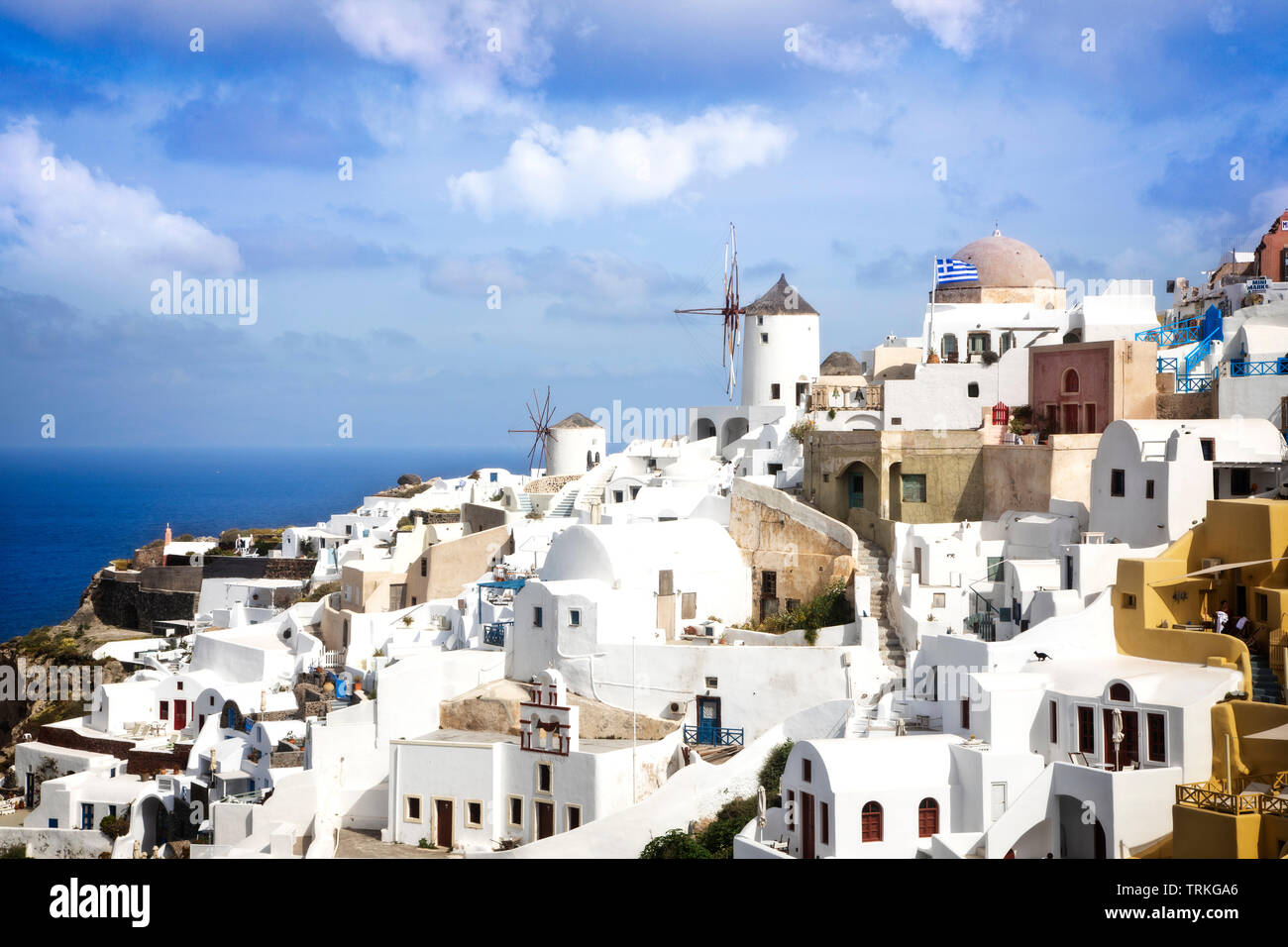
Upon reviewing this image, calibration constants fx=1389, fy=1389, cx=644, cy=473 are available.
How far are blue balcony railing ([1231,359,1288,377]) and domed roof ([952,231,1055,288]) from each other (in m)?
11.6

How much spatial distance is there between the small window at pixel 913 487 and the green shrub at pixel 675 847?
10551mm

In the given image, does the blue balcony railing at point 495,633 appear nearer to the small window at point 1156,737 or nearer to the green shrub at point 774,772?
the green shrub at point 774,772

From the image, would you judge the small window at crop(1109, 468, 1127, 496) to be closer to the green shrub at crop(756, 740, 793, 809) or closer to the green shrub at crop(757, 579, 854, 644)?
the green shrub at crop(757, 579, 854, 644)

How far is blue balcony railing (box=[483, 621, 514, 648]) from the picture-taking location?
94.4ft

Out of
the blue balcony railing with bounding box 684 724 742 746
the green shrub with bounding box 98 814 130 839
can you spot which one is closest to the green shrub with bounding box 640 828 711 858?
the blue balcony railing with bounding box 684 724 742 746

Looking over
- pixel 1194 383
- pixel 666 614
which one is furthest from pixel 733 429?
pixel 1194 383

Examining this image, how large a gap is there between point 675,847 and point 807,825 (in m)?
2.60

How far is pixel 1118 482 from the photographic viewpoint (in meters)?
25.3

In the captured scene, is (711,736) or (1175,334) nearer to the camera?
(711,736)

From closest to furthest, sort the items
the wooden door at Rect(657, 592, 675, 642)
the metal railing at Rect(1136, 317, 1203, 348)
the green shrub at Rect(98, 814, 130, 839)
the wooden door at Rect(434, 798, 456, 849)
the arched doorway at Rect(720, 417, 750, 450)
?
the wooden door at Rect(434, 798, 456, 849) → the green shrub at Rect(98, 814, 130, 839) → the wooden door at Rect(657, 592, 675, 642) → the metal railing at Rect(1136, 317, 1203, 348) → the arched doorway at Rect(720, 417, 750, 450)

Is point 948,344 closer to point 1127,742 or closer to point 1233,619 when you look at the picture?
point 1233,619

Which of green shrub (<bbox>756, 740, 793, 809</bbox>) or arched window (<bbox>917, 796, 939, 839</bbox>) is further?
green shrub (<bbox>756, 740, 793, 809</bbox>)

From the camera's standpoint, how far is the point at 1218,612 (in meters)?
21.2
